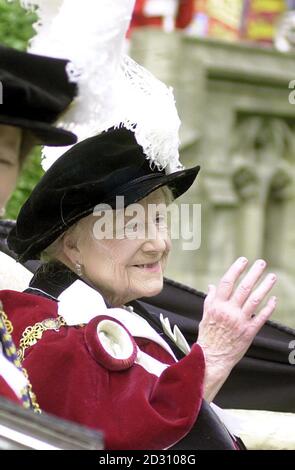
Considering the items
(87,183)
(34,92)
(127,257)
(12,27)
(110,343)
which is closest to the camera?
(34,92)

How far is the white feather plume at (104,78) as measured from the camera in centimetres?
182

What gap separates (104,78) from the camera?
1.87 m

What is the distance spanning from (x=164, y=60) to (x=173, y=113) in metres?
6.56

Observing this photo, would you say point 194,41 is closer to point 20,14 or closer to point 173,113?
point 20,14

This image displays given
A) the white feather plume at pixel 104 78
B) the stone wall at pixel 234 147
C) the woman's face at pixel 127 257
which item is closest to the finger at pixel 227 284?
the woman's face at pixel 127 257

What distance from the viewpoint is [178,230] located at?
296 cm

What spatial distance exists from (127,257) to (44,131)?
626 mm

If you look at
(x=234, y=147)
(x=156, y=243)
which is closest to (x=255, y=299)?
(x=156, y=243)

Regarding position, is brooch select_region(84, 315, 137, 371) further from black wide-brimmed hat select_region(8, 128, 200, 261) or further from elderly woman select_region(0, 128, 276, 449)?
black wide-brimmed hat select_region(8, 128, 200, 261)

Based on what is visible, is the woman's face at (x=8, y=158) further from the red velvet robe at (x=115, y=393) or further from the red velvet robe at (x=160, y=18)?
the red velvet robe at (x=160, y=18)

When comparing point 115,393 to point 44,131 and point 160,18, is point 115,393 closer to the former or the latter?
point 44,131

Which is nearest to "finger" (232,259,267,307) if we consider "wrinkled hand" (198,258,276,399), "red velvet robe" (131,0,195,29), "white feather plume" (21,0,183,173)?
"wrinkled hand" (198,258,276,399)

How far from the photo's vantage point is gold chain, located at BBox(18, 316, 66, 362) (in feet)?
6.65

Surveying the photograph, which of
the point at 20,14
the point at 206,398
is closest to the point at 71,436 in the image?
the point at 206,398
